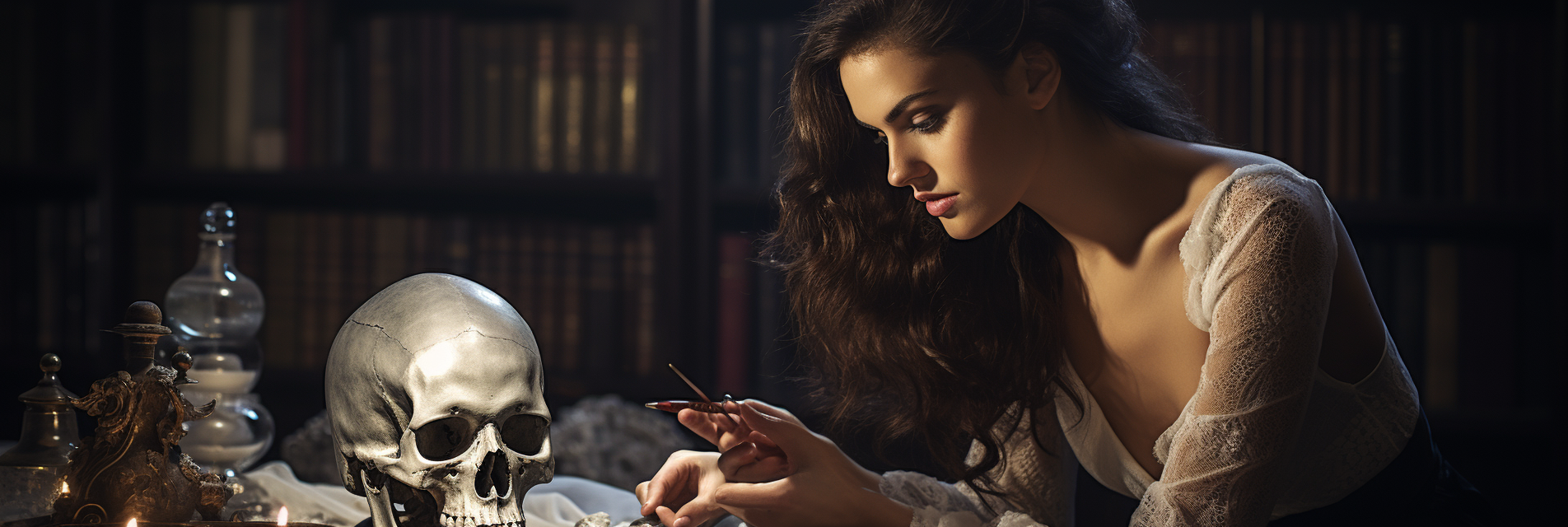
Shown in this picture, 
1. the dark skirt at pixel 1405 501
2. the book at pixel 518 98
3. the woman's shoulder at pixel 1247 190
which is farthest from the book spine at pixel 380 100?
the dark skirt at pixel 1405 501

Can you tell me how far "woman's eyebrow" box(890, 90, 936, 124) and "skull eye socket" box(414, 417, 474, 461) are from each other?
1.60ft

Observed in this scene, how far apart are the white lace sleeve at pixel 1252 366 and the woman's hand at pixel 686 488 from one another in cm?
40

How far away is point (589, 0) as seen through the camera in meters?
2.29

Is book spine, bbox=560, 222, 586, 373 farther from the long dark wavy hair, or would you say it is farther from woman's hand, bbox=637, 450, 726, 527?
woman's hand, bbox=637, 450, 726, 527

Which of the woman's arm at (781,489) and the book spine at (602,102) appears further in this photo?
the book spine at (602,102)

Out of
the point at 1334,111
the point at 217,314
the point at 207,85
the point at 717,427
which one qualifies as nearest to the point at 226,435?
the point at 217,314

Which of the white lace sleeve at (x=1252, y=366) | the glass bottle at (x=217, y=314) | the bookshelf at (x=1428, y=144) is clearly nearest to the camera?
A: the white lace sleeve at (x=1252, y=366)

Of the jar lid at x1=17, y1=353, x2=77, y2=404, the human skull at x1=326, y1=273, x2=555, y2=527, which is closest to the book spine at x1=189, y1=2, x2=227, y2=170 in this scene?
the jar lid at x1=17, y1=353, x2=77, y2=404

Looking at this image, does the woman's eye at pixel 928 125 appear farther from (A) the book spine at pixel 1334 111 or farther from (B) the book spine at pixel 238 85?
(B) the book spine at pixel 238 85

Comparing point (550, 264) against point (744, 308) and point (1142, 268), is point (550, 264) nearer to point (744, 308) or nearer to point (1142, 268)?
point (744, 308)

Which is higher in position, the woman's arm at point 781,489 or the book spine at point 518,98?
the book spine at point 518,98

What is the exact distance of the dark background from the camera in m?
1.86

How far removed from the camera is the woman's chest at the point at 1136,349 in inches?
43.3

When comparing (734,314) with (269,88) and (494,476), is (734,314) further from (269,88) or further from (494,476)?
(494,476)
